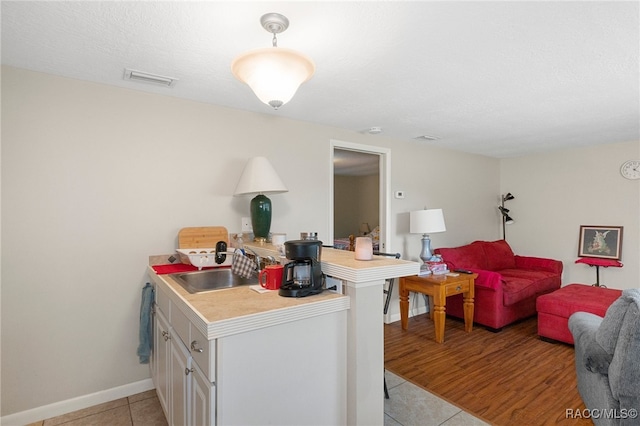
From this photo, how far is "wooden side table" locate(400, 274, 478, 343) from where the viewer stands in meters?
3.23

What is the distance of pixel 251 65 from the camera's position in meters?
1.35

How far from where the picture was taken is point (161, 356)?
1998 millimetres

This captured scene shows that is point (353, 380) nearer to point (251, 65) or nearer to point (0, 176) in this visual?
point (251, 65)

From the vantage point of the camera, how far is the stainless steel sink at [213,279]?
205 cm

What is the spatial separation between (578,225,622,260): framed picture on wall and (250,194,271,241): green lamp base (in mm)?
4347

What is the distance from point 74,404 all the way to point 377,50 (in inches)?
116

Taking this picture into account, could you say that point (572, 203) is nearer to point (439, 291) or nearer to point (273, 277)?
point (439, 291)

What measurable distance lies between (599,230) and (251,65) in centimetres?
498

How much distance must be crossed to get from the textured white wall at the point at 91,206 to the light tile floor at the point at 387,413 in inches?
5.6

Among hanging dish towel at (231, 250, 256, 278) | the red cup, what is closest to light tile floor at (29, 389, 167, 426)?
hanging dish towel at (231, 250, 256, 278)

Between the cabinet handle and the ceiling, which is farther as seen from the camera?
the ceiling

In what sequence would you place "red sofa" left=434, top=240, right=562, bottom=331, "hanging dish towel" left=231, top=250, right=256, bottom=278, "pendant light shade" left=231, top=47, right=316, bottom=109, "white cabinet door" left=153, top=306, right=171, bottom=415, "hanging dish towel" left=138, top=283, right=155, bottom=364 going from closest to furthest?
"pendant light shade" left=231, top=47, right=316, bottom=109, "white cabinet door" left=153, top=306, right=171, bottom=415, "hanging dish towel" left=231, top=250, right=256, bottom=278, "hanging dish towel" left=138, top=283, right=155, bottom=364, "red sofa" left=434, top=240, right=562, bottom=331

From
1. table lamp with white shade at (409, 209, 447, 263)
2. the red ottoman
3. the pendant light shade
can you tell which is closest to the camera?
the pendant light shade

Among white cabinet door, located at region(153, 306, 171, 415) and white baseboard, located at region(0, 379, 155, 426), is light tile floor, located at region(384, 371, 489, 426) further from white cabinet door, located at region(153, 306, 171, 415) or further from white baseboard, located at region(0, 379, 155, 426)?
white baseboard, located at region(0, 379, 155, 426)
